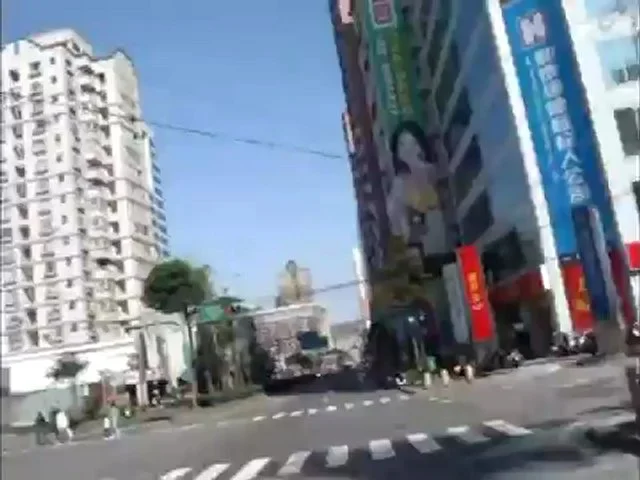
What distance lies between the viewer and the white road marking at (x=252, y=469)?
456cm

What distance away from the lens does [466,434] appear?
17.5 feet

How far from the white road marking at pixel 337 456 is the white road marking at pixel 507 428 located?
3.31ft

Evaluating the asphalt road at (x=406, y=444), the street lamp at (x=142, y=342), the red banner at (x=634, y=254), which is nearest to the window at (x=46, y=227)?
the street lamp at (x=142, y=342)

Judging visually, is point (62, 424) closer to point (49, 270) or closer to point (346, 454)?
point (49, 270)

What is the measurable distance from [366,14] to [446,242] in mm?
2588

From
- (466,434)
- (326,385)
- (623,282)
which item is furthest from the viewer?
(326,385)

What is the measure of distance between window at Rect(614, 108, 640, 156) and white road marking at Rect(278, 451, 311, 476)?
2910 mm

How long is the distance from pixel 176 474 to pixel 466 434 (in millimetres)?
1944

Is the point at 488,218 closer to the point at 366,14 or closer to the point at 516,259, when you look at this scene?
the point at 516,259

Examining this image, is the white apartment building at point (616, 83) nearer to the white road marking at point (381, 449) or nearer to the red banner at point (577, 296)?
the red banner at point (577, 296)

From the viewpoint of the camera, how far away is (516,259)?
549cm

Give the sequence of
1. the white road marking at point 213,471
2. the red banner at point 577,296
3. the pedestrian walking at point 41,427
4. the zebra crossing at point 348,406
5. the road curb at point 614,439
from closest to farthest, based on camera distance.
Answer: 1. the pedestrian walking at point 41,427
2. the road curb at point 614,439
3. the white road marking at point 213,471
4. the red banner at point 577,296
5. the zebra crossing at point 348,406

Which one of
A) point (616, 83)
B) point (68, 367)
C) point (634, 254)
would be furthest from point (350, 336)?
point (616, 83)

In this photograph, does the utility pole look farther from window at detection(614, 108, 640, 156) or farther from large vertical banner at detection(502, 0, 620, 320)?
window at detection(614, 108, 640, 156)
